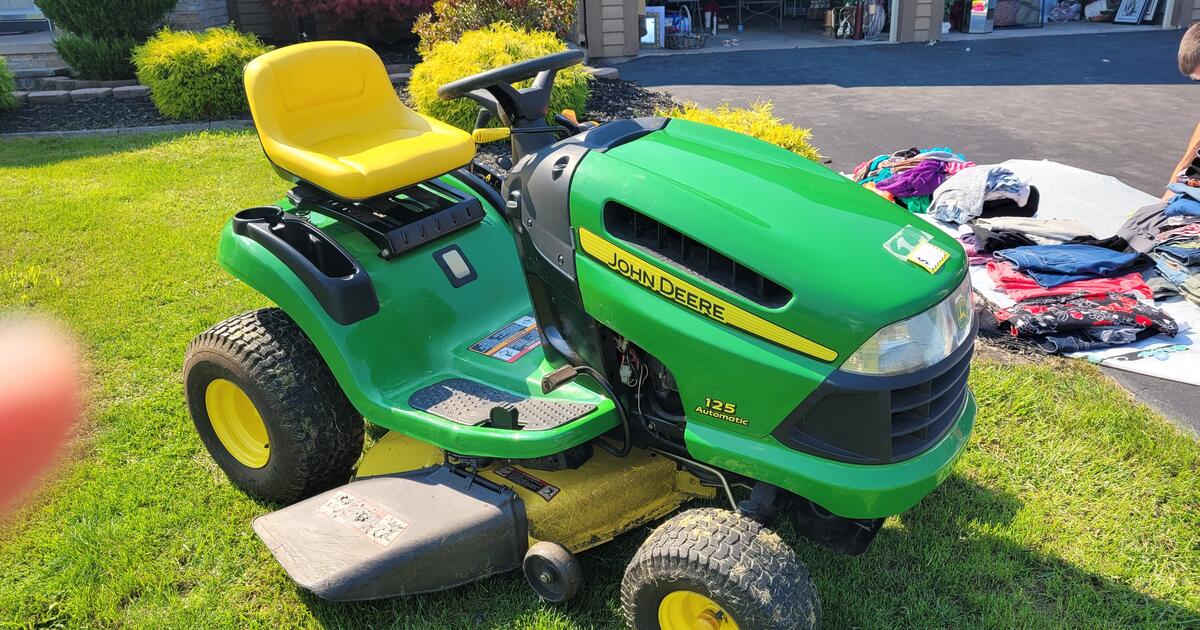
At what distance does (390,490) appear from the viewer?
247cm

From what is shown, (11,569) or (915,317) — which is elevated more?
(915,317)

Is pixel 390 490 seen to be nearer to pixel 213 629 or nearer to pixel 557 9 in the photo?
pixel 213 629

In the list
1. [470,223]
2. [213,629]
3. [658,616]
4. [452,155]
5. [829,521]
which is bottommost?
[213,629]

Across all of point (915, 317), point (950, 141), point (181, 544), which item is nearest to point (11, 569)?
point (181, 544)

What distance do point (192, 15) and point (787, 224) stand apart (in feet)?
33.2

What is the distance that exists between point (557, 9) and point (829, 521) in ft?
24.2

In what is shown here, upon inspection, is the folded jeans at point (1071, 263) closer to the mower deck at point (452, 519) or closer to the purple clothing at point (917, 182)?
the purple clothing at point (917, 182)

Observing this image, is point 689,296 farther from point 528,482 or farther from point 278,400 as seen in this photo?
point 278,400

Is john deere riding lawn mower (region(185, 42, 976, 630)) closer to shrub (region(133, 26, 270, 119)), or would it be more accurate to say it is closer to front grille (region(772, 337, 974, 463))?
front grille (region(772, 337, 974, 463))

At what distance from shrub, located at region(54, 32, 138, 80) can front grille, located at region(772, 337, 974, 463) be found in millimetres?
9444

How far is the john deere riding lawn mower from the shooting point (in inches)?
77.0

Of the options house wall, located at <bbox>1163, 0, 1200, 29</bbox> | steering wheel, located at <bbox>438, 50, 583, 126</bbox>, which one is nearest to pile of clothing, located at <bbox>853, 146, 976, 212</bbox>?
steering wheel, located at <bbox>438, 50, 583, 126</bbox>

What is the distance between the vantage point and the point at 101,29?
9180 mm

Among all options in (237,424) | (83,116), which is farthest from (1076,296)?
(83,116)
